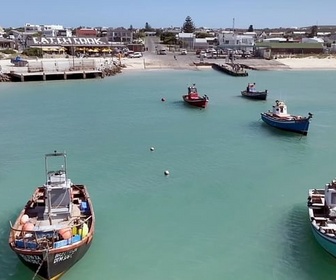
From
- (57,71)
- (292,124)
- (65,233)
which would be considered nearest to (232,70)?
(57,71)

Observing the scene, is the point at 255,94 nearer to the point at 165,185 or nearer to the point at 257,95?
the point at 257,95

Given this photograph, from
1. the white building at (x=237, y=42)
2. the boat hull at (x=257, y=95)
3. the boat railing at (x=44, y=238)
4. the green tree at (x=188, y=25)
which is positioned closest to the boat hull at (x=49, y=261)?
the boat railing at (x=44, y=238)

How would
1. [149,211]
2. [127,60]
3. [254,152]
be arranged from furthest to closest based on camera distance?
[127,60]
[254,152]
[149,211]

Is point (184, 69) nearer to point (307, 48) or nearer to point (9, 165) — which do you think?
point (307, 48)

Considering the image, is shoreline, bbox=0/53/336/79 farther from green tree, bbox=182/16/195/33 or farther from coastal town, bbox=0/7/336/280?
green tree, bbox=182/16/195/33

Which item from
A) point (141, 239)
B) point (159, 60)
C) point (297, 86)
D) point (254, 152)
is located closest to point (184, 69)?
point (159, 60)
